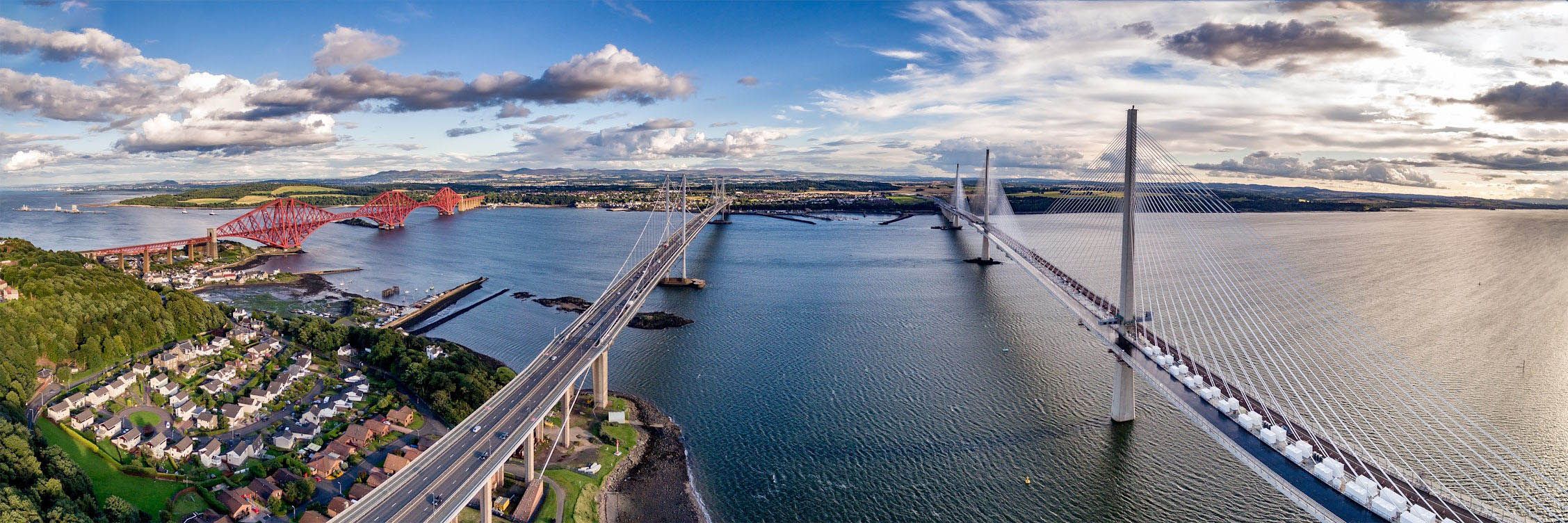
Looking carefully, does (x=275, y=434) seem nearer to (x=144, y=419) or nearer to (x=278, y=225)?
(x=144, y=419)

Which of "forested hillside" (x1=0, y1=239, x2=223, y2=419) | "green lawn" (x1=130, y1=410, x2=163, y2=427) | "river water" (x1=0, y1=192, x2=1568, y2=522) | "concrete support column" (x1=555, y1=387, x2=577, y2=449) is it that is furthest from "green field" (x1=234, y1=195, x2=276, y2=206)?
"concrete support column" (x1=555, y1=387, x2=577, y2=449)

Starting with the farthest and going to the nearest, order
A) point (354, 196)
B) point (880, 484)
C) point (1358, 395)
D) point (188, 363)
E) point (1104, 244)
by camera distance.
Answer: point (354, 196), point (1104, 244), point (188, 363), point (1358, 395), point (880, 484)

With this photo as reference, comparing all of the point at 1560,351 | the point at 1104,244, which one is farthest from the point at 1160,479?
the point at 1104,244

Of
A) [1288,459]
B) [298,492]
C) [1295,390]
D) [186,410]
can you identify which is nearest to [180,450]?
[186,410]

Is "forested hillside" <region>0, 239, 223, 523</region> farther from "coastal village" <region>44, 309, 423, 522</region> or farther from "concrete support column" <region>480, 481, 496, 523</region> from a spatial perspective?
"concrete support column" <region>480, 481, 496, 523</region>

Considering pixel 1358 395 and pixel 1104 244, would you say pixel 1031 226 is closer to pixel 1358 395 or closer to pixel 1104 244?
pixel 1104 244

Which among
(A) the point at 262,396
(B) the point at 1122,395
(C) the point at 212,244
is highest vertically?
(C) the point at 212,244

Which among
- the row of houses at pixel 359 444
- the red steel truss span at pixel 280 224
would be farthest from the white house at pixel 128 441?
the red steel truss span at pixel 280 224
